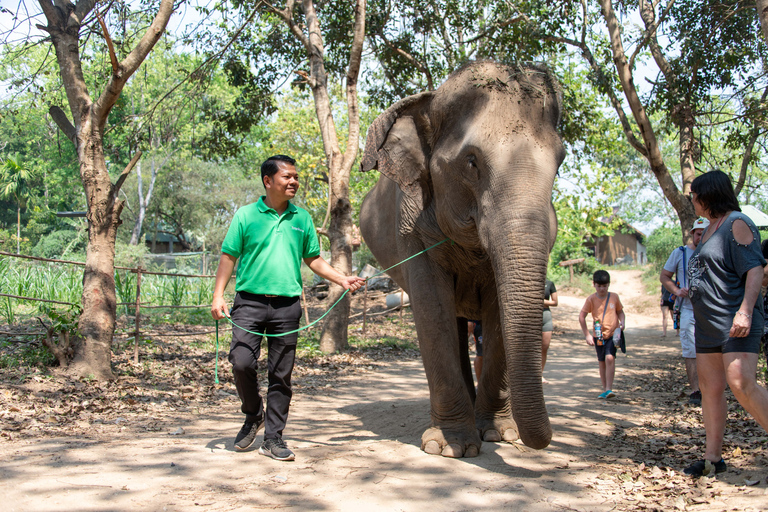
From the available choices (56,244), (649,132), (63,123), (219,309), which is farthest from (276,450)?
(56,244)

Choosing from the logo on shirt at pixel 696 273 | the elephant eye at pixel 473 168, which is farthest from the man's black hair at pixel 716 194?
the elephant eye at pixel 473 168

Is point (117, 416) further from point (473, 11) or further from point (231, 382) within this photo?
point (473, 11)

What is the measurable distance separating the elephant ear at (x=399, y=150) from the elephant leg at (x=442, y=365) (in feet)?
2.14

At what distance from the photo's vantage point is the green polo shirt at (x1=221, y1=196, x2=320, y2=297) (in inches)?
167

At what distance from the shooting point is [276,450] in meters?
4.13

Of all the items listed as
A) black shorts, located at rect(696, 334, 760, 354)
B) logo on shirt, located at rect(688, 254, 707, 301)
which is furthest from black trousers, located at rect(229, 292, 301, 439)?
black shorts, located at rect(696, 334, 760, 354)

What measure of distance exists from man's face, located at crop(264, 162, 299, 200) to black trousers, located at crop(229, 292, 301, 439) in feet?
2.40

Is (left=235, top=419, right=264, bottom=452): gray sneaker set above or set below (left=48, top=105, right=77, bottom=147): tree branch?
below

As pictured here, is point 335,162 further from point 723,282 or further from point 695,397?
point 723,282

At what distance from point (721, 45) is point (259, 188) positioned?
33225 mm

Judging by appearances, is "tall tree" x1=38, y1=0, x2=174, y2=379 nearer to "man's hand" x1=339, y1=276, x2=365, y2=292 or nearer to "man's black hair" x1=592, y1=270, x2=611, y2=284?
"man's hand" x1=339, y1=276, x2=365, y2=292

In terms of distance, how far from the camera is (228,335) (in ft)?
38.0

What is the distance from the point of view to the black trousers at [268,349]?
4180 millimetres

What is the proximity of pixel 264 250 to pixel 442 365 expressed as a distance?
1631 mm
